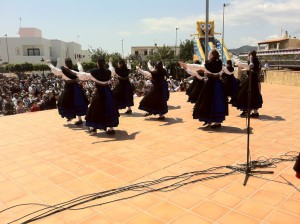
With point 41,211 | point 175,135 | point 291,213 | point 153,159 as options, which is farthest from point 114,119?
point 291,213

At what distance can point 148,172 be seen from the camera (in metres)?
4.39

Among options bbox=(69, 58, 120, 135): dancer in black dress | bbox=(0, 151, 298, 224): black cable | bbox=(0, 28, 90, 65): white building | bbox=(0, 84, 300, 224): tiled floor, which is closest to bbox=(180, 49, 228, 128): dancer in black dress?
bbox=(0, 84, 300, 224): tiled floor

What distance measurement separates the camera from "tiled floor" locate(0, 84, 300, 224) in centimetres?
324

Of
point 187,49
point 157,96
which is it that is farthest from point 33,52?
point 157,96

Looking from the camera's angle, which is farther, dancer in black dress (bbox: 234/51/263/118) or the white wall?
the white wall

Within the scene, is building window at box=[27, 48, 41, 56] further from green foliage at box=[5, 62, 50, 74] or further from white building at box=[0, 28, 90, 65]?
green foliage at box=[5, 62, 50, 74]

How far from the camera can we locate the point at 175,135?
21.5 ft

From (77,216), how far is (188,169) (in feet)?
6.15

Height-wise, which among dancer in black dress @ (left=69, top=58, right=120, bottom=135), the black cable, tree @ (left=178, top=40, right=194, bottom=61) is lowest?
the black cable

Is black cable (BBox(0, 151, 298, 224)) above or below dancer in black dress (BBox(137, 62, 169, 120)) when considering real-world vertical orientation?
below

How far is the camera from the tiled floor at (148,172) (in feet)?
10.6

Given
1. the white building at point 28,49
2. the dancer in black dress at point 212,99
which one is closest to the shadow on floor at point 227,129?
the dancer in black dress at point 212,99

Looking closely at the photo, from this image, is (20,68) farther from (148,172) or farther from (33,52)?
(148,172)

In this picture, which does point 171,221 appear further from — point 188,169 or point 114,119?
point 114,119
